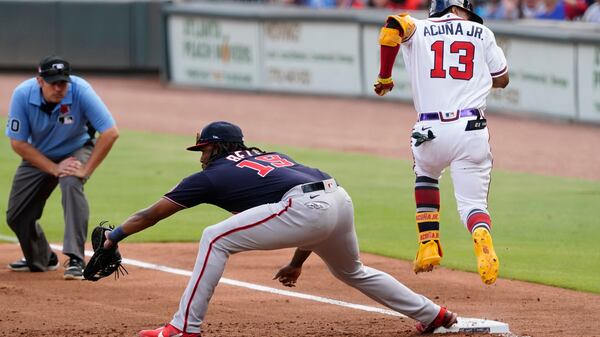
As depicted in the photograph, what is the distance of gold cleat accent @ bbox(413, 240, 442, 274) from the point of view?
7770 millimetres

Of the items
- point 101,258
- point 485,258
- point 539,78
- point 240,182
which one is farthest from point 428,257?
point 539,78

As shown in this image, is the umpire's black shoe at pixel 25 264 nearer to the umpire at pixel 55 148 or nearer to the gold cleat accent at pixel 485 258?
the umpire at pixel 55 148

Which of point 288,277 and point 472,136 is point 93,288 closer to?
point 288,277

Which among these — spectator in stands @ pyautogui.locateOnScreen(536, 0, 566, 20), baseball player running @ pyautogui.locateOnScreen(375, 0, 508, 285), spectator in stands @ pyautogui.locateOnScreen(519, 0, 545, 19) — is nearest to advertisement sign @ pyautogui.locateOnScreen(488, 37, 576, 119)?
spectator in stands @ pyautogui.locateOnScreen(536, 0, 566, 20)

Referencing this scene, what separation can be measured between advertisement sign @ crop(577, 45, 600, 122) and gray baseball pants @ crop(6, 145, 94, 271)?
33.3 ft

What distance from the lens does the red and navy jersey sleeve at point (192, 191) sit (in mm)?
6707

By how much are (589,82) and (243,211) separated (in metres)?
12.0

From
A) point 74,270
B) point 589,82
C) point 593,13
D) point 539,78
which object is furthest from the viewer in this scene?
point 593,13

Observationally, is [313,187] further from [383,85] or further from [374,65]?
[374,65]

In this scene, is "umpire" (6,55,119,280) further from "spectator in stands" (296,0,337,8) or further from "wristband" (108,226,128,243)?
"spectator in stands" (296,0,337,8)

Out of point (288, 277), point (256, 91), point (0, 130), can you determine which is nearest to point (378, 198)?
point (288, 277)

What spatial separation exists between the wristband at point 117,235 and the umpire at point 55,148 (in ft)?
7.43

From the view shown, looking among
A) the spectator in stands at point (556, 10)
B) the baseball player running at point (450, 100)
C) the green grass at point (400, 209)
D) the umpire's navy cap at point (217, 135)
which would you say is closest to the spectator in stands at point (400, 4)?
the spectator in stands at point (556, 10)

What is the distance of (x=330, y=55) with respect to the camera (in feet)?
72.3
